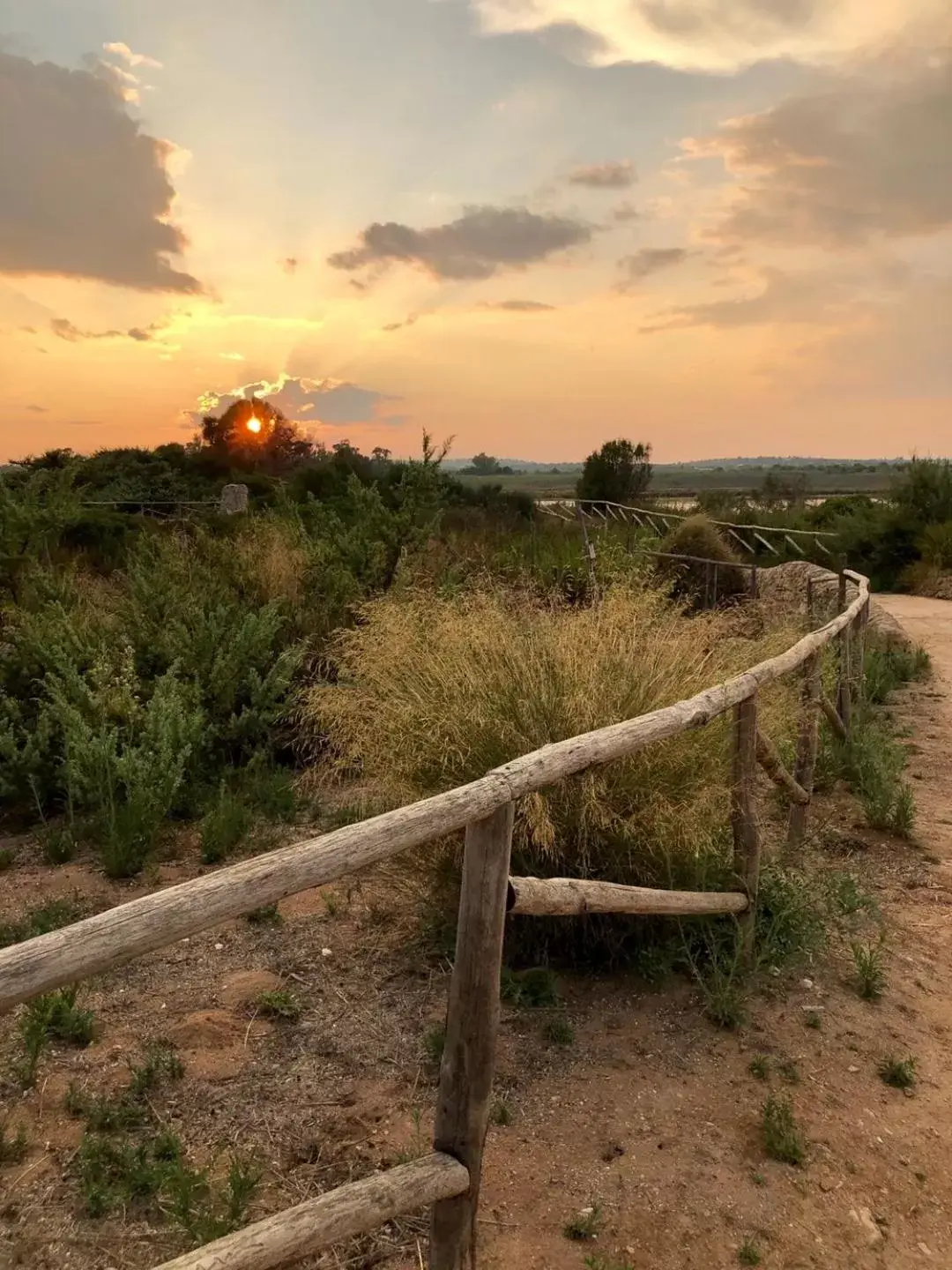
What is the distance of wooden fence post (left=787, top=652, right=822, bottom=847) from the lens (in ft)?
14.5

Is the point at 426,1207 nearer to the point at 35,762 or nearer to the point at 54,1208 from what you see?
the point at 54,1208

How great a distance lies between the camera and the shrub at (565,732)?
10.5ft

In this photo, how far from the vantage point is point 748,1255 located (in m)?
2.14

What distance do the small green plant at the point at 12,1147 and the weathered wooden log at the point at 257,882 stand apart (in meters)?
1.31

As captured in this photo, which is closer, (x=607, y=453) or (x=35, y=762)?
(x=35, y=762)

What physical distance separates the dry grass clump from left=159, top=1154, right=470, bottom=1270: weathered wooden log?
1.25 meters

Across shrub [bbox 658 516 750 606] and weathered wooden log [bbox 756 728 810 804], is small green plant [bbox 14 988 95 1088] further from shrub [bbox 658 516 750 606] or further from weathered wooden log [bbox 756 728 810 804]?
shrub [bbox 658 516 750 606]

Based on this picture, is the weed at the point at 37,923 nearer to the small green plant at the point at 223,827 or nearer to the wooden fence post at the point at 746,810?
the small green plant at the point at 223,827

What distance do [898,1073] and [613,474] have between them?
3318cm

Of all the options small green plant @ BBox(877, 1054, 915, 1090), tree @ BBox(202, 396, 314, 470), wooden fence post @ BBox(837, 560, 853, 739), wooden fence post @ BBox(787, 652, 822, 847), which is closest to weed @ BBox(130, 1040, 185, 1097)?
small green plant @ BBox(877, 1054, 915, 1090)

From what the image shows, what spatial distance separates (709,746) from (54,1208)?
8.42 ft

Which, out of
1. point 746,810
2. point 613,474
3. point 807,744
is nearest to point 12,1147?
point 746,810

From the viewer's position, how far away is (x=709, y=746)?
11.4ft

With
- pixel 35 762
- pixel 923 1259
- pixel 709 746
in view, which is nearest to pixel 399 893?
pixel 709 746
